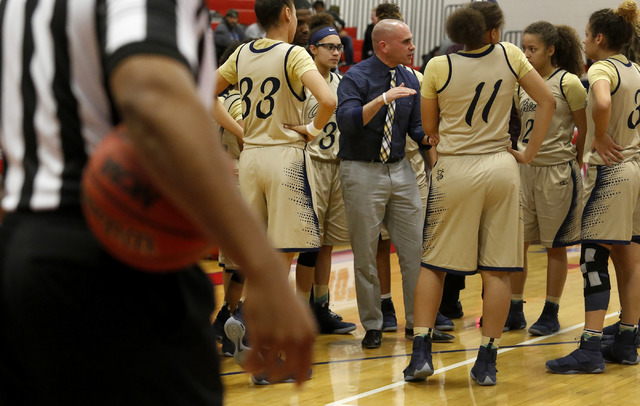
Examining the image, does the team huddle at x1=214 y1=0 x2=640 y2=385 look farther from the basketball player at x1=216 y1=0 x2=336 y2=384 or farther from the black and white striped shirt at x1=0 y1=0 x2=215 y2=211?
→ the black and white striped shirt at x1=0 y1=0 x2=215 y2=211

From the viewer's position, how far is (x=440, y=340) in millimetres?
5809

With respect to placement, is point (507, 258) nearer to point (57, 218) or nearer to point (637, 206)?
point (637, 206)

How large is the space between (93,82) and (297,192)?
145 inches

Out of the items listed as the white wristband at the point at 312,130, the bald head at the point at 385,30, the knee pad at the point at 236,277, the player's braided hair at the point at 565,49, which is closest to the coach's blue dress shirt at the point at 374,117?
the bald head at the point at 385,30

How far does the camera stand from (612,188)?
5.22 m

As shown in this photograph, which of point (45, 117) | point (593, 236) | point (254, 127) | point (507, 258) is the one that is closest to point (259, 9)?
point (254, 127)

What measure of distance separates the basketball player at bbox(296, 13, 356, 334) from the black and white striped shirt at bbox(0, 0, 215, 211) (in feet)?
15.2

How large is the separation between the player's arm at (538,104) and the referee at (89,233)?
357 centimetres

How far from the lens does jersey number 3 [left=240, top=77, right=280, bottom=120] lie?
500 centimetres

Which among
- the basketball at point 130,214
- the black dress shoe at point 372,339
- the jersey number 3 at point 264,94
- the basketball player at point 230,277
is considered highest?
the basketball at point 130,214

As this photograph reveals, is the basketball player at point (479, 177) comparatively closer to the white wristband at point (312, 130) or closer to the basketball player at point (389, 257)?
the white wristband at point (312, 130)

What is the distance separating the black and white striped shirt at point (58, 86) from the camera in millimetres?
1351

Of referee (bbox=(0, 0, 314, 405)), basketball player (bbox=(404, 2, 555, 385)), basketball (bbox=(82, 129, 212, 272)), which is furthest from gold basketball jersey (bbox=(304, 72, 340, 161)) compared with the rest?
basketball (bbox=(82, 129, 212, 272))

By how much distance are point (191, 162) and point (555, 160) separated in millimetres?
5193
